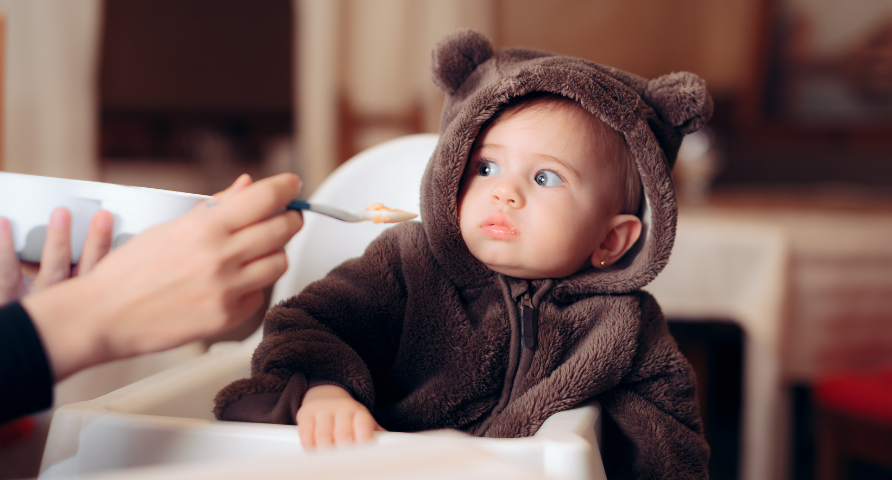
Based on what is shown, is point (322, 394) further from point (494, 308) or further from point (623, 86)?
point (623, 86)

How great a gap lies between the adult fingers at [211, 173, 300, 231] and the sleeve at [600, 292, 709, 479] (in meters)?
0.37

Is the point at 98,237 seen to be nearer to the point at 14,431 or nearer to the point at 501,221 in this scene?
the point at 501,221

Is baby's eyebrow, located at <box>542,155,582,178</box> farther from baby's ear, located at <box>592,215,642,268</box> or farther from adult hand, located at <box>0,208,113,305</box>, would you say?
adult hand, located at <box>0,208,113,305</box>

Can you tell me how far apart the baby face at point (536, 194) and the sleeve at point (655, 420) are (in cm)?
13

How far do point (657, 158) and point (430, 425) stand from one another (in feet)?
1.11

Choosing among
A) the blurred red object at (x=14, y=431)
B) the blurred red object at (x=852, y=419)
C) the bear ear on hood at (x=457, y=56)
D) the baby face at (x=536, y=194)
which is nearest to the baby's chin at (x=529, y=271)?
the baby face at (x=536, y=194)

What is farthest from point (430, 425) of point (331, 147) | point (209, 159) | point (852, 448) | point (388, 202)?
point (209, 159)

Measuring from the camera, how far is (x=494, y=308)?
2.03ft

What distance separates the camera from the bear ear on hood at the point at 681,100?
1.92 ft

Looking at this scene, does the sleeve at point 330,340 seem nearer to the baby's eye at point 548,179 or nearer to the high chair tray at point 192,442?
the high chair tray at point 192,442

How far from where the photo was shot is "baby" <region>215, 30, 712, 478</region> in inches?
22.4

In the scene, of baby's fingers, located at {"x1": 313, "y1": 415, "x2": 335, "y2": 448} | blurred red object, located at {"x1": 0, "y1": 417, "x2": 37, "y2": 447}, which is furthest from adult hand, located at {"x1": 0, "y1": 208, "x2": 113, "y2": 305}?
blurred red object, located at {"x1": 0, "y1": 417, "x2": 37, "y2": 447}

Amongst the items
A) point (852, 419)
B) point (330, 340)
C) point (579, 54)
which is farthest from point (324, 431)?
point (579, 54)

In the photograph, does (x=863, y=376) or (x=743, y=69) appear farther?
(x=743, y=69)
